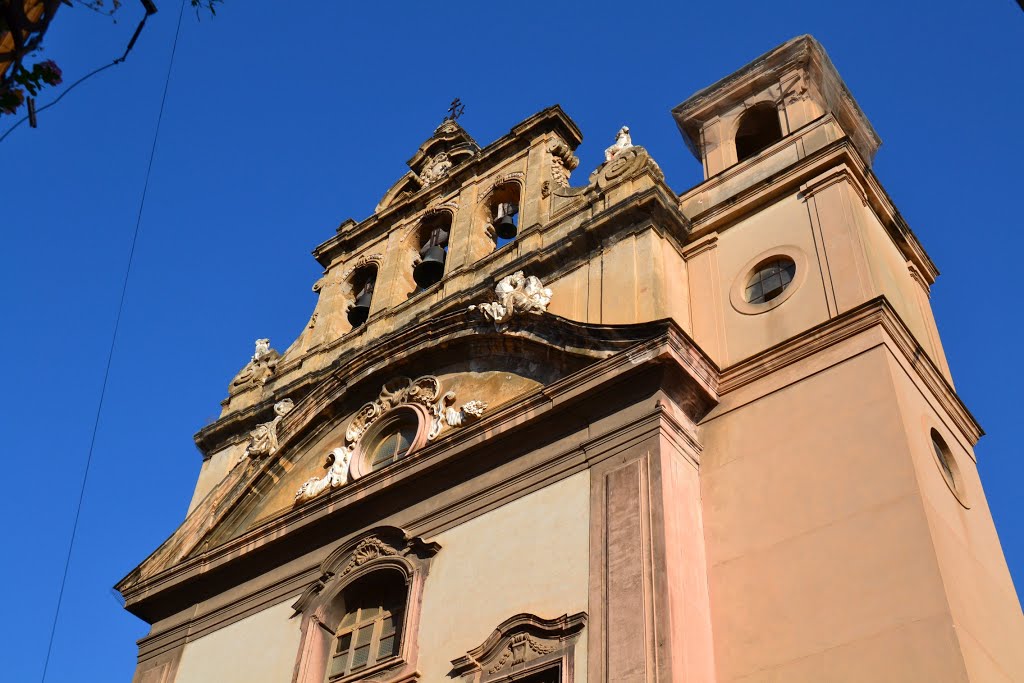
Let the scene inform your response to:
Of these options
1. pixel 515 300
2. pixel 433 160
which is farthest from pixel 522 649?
pixel 433 160

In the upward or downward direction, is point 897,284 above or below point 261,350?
below

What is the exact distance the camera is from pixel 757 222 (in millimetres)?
16922

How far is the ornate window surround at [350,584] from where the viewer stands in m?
15.1

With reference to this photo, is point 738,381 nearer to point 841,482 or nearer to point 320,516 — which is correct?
point 841,482

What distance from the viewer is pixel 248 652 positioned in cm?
1695

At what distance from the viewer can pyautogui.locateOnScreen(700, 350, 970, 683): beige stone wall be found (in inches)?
463

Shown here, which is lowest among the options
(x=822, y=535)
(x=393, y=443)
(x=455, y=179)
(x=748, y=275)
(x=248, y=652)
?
(x=822, y=535)

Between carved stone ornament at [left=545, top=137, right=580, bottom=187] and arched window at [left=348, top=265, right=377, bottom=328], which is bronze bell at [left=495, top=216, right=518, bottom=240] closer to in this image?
carved stone ornament at [left=545, top=137, right=580, bottom=187]

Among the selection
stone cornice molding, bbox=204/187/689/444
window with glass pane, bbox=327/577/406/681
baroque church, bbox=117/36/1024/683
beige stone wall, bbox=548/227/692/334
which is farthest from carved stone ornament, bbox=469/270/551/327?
window with glass pane, bbox=327/577/406/681

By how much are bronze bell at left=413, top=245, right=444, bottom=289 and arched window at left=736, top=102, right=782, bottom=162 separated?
5288mm

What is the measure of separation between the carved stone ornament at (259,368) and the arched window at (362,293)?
5.10ft

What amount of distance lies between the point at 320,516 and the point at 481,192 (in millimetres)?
7183

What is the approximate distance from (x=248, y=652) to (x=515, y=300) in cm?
596

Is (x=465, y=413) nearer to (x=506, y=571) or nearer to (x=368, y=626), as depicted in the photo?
(x=506, y=571)
